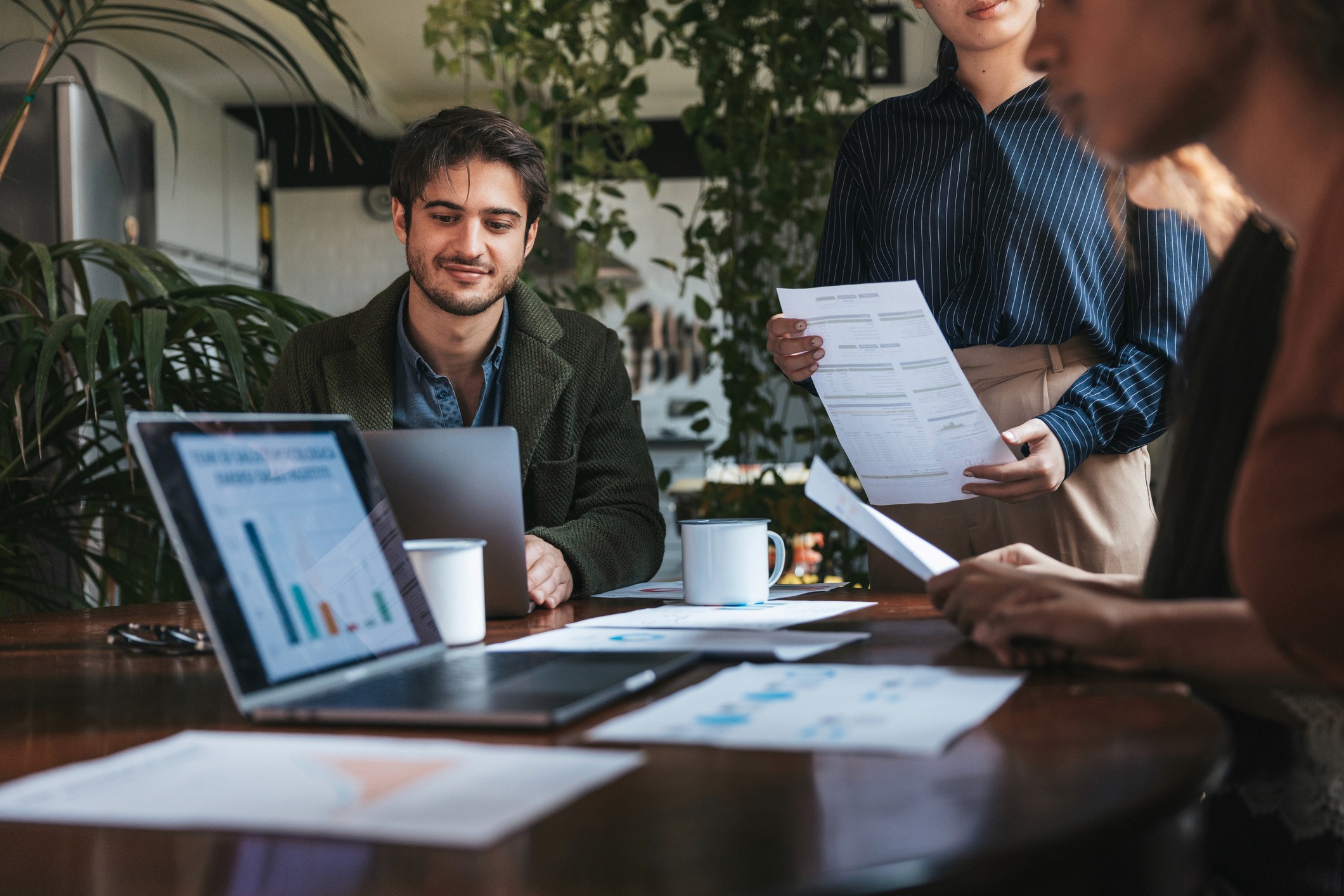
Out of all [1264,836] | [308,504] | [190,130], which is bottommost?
[1264,836]

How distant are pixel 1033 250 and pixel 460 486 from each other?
0.94 m

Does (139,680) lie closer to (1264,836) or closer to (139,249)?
(1264,836)

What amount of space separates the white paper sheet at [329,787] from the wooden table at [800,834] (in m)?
0.01

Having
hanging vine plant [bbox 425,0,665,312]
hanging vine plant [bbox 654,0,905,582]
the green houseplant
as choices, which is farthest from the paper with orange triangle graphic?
hanging vine plant [bbox 425,0,665,312]

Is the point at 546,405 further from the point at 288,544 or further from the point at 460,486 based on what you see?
the point at 288,544

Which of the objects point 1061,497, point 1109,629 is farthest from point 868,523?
point 1061,497

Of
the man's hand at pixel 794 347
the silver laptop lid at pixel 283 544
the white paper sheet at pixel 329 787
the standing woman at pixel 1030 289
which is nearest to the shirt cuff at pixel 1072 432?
the standing woman at pixel 1030 289

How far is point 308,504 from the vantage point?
96 centimetres

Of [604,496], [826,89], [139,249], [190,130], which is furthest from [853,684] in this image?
[190,130]

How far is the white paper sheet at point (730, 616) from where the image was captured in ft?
3.91

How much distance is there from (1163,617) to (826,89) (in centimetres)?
225

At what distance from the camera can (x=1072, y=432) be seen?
1.64 m

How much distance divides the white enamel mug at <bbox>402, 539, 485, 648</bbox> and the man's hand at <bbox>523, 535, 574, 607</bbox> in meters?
0.24

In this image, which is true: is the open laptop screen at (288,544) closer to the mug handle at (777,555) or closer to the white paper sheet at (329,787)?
the white paper sheet at (329,787)
